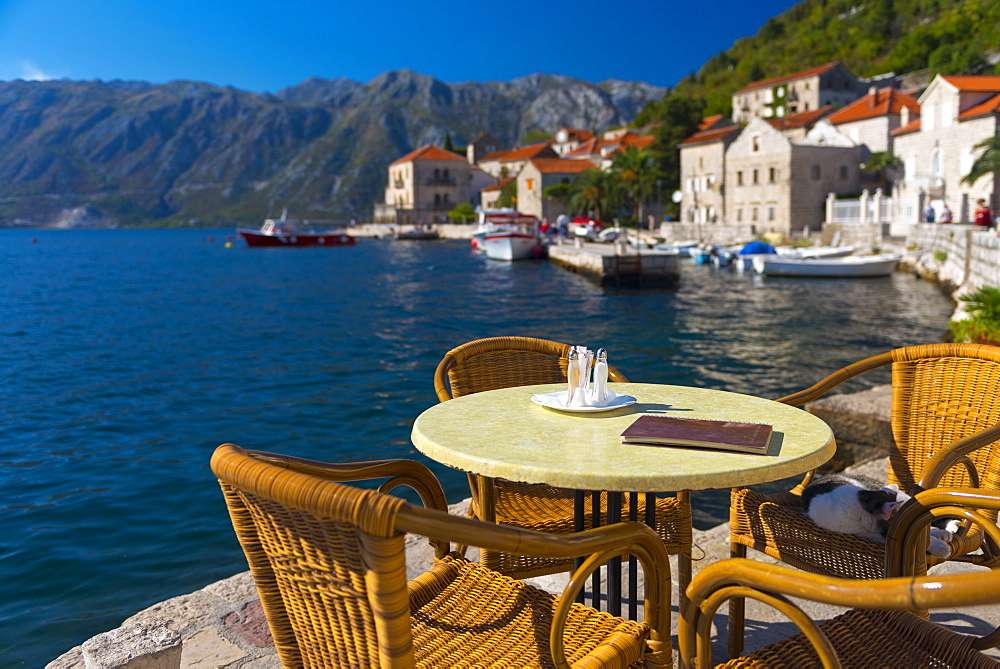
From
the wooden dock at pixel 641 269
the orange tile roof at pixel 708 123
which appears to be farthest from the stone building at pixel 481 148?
the wooden dock at pixel 641 269

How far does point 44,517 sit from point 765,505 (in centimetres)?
619

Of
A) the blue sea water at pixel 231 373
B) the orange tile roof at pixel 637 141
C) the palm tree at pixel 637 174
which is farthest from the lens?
the orange tile roof at pixel 637 141

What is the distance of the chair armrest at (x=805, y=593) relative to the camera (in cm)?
114

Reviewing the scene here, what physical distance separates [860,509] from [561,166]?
→ 231 feet

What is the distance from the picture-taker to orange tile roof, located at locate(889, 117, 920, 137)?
3734cm

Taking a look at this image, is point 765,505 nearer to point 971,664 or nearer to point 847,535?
point 847,535

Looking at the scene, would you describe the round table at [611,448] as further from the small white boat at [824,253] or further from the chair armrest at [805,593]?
the small white boat at [824,253]

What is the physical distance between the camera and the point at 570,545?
58.4 inches

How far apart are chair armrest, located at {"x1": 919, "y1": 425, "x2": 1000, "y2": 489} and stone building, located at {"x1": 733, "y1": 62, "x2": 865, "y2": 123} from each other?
201ft

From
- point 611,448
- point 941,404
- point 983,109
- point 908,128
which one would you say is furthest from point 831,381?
point 908,128

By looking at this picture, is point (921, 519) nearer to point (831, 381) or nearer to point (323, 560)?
point (831, 381)

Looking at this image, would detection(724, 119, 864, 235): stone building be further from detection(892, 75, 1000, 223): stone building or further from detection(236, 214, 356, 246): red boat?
detection(236, 214, 356, 246): red boat

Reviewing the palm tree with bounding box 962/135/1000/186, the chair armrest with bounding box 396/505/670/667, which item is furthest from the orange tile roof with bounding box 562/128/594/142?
the chair armrest with bounding box 396/505/670/667

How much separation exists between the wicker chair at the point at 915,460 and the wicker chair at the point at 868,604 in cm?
25
